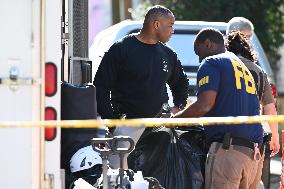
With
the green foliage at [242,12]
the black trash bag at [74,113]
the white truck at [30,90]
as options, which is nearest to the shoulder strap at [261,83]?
the black trash bag at [74,113]

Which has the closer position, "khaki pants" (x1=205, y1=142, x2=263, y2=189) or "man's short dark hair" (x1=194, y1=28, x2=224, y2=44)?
"khaki pants" (x1=205, y1=142, x2=263, y2=189)

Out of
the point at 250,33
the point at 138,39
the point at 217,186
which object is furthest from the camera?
the point at 250,33

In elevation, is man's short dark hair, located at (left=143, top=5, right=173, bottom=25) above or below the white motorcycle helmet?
above

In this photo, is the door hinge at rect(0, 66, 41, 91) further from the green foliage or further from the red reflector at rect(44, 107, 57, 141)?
the green foliage

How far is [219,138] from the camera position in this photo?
6.54m

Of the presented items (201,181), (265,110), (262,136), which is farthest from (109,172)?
(265,110)

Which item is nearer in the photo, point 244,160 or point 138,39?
point 244,160

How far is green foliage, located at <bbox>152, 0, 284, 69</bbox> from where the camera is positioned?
15516 mm

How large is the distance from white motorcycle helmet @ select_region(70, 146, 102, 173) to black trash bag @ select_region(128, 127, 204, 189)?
52cm

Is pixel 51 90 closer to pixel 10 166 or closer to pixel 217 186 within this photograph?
pixel 10 166

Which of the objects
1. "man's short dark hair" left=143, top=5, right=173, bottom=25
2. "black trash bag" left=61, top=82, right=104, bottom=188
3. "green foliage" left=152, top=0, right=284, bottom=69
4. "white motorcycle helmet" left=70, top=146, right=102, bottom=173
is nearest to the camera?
"black trash bag" left=61, top=82, right=104, bottom=188

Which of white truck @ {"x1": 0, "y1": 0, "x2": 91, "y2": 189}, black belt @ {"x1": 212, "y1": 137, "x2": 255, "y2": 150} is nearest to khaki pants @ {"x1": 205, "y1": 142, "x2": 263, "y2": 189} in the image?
black belt @ {"x1": 212, "y1": 137, "x2": 255, "y2": 150}

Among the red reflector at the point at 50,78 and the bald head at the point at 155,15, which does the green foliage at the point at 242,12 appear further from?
the red reflector at the point at 50,78

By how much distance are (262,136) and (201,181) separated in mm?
594
